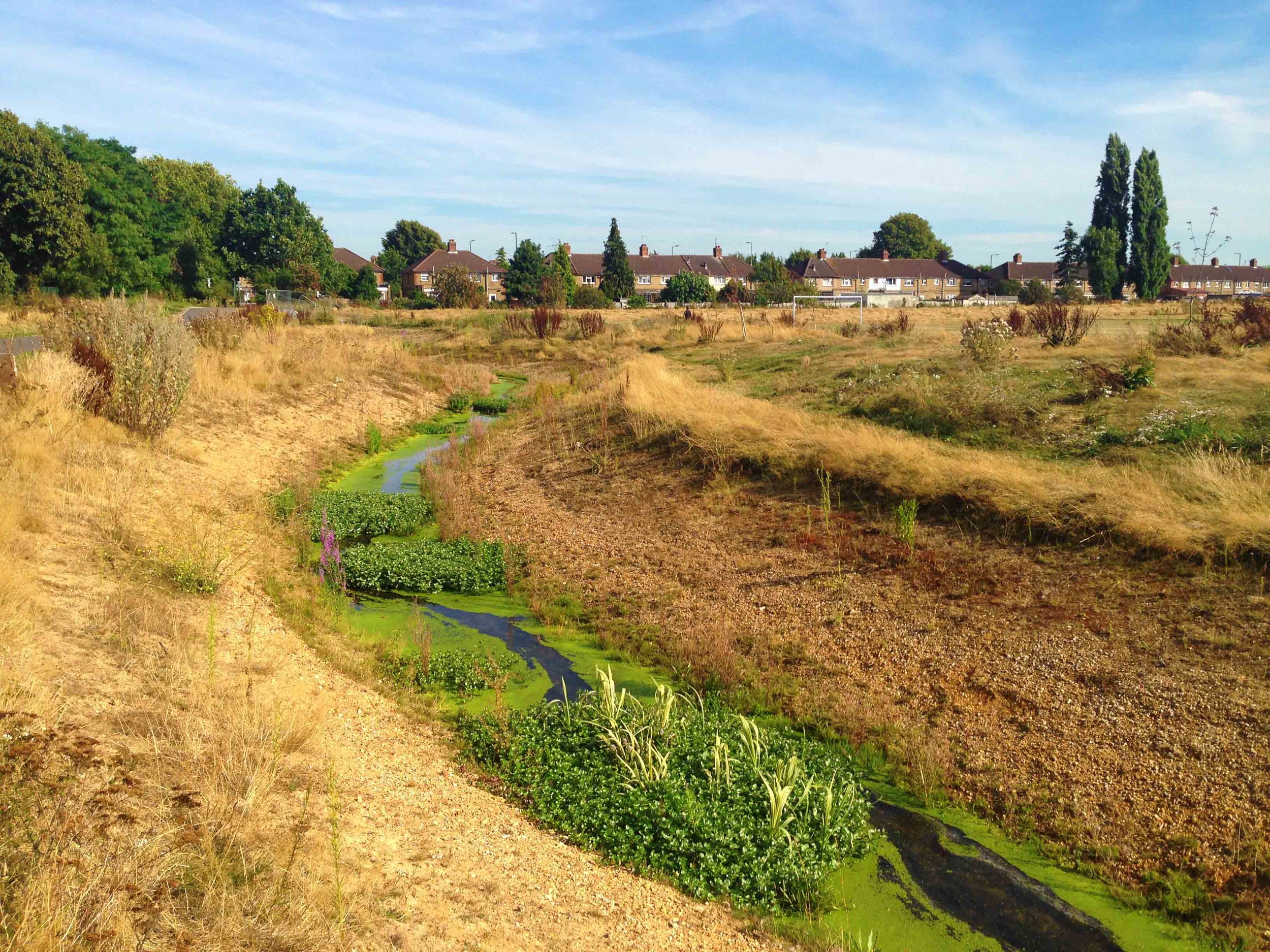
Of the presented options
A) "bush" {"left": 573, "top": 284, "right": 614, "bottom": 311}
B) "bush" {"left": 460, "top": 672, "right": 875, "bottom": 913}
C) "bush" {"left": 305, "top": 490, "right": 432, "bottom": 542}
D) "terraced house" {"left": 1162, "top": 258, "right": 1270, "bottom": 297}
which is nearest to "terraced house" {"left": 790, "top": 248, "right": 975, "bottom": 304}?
"terraced house" {"left": 1162, "top": 258, "right": 1270, "bottom": 297}

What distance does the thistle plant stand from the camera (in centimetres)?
1054

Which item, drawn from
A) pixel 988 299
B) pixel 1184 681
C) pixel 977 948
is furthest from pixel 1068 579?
pixel 988 299

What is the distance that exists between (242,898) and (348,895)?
1.91 ft

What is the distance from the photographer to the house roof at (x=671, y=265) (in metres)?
88.3

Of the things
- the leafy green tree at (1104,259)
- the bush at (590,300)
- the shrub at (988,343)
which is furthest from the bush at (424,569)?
the leafy green tree at (1104,259)

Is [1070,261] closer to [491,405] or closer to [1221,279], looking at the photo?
[1221,279]

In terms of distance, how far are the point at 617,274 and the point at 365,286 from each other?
20887 mm

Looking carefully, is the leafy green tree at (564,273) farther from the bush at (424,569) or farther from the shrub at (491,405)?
the bush at (424,569)

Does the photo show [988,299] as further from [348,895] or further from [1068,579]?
[348,895]

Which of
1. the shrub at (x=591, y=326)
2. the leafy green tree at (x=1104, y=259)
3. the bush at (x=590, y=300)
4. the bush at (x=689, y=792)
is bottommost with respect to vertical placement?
the bush at (x=689, y=792)

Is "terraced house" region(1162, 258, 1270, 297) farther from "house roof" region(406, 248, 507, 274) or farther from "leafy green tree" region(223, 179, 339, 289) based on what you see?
"leafy green tree" region(223, 179, 339, 289)

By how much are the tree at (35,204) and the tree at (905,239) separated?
7852cm

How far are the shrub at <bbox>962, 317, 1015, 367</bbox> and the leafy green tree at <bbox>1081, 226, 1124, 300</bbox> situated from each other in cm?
5032

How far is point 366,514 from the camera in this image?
533 inches
